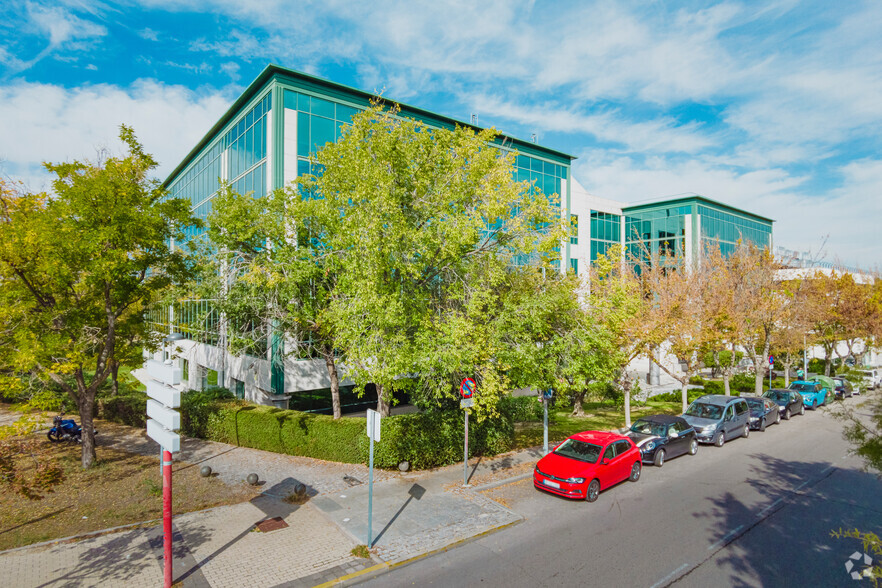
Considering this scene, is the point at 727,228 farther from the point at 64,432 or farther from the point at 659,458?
the point at 64,432

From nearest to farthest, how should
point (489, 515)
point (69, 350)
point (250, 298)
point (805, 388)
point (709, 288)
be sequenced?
point (489, 515)
point (69, 350)
point (250, 298)
point (709, 288)
point (805, 388)

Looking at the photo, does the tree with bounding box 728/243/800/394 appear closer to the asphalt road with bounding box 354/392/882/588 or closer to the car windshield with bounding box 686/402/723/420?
the car windshield with bounding box 686/402/723/420

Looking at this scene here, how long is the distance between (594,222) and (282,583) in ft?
130

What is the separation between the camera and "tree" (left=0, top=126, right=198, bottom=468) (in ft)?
42.4

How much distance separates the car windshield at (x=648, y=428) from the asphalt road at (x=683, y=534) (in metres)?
1.10

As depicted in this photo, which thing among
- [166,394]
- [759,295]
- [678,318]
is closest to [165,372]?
[166,394]

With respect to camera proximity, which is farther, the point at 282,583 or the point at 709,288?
the point at 709,288

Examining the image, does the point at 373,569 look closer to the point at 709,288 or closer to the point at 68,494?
the point at 68,494

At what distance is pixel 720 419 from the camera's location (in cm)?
1898

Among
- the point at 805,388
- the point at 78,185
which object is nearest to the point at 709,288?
the point at 805,388

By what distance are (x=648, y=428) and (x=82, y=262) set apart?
18.6 metres

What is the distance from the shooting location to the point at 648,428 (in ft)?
55.6

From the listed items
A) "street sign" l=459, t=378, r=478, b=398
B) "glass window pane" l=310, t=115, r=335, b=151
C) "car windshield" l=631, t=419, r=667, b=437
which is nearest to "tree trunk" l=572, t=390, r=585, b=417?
"car windshield" l=631, t=419, r=667, b=437

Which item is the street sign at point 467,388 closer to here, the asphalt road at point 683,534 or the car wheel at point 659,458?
the asphalt road at point 683,534
